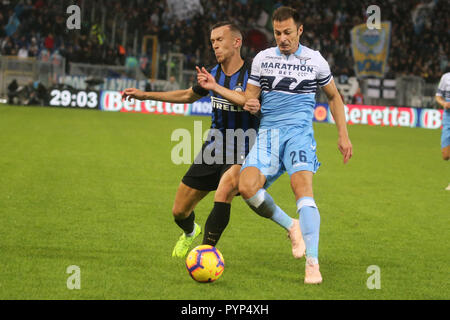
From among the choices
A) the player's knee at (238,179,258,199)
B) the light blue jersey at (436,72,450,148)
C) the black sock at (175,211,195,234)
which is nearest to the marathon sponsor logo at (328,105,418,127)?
the light blue jersey at (436,72,450,148)

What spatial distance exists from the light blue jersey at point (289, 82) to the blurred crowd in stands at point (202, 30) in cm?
2565

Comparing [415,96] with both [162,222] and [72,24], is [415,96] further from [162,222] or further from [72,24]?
[162,222]

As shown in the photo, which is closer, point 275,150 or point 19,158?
point 275,150

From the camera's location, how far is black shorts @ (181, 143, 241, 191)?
21.0 feet

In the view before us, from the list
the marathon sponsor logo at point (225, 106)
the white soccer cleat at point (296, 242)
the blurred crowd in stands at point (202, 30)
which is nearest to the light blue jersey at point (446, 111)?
the white soccer cleat at point (296, 242)

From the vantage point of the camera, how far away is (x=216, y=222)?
19.8 feet

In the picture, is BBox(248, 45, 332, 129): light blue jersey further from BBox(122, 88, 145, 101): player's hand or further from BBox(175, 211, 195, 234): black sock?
BBox(175, 211, 195, 234): black sock

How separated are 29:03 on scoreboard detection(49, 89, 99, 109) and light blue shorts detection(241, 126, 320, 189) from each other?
80.8 ft

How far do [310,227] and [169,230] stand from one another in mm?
2571

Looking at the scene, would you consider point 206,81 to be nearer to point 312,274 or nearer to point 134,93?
point 134,93

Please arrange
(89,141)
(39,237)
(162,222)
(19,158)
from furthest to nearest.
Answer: (89,141), (19,158), (162,222), (39,237)

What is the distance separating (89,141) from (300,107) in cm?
1224
